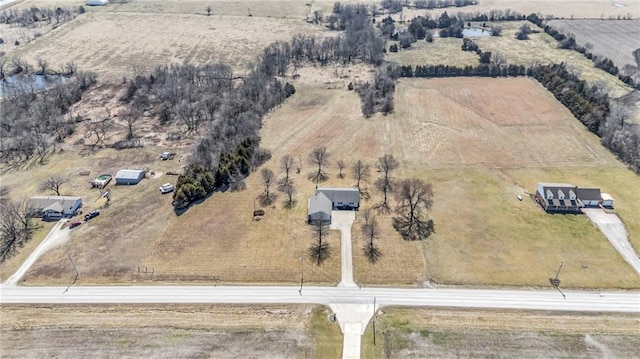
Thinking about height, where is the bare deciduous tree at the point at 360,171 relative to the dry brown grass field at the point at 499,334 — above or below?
above

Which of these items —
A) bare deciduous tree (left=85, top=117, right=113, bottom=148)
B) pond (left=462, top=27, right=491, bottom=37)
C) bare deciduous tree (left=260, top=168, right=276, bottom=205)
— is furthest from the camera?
pond (left=462, top=27, right=491, bottom=37)

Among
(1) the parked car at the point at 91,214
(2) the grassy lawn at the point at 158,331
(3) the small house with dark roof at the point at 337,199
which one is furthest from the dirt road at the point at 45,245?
(3) the small house with dark roof at the point at 337,199

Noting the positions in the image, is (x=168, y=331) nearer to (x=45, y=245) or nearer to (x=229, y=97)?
(x=45, y=245)

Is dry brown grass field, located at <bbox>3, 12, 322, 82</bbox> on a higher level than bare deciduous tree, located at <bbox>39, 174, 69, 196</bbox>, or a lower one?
higher

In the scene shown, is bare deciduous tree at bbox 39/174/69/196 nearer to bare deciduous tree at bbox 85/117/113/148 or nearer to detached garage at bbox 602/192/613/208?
bare deciduous tree at bbox 85/117/113/148

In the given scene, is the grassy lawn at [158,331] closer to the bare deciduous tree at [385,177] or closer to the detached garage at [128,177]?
the bare deciduous tree at [385,177]

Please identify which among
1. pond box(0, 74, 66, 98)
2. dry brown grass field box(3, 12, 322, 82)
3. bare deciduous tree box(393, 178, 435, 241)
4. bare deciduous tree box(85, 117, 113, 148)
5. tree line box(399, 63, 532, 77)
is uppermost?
dry brown grass field box(3, 12, 322, 82)

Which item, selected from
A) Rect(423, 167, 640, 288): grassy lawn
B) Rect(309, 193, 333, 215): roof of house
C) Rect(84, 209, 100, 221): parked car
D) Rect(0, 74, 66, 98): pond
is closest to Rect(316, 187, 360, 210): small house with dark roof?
Rect(309, 193, 333, 215): roof of house

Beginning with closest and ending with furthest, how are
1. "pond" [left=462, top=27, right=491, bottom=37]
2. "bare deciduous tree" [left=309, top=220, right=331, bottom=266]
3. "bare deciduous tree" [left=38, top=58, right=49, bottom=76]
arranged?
"bare deciduous tree" [left=309, top=220, right=331, bottom=266], "bare deciduous tree" [left=38, top=58, right=49, bottom=76], "pond" [left=462, top=27, right=491, bottom=37]
